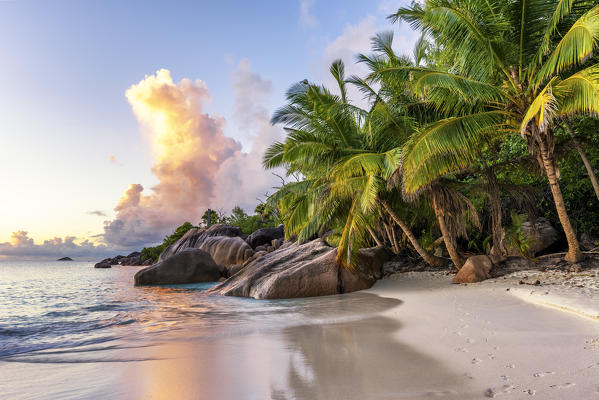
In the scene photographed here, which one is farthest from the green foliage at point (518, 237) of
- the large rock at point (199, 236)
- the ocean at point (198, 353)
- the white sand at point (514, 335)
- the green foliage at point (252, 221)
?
the green foliage at point (252, 221)

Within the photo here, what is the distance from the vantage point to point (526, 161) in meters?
10.5

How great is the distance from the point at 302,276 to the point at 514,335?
6.58 metres

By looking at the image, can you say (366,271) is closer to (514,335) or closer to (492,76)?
(492,76)

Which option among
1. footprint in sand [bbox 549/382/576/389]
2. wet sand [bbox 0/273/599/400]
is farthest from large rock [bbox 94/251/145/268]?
footprint in sand [bbox 549/382/576/389]

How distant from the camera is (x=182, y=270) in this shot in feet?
55.5

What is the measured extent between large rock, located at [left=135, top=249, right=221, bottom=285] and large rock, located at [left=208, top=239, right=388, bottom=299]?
584 centimetres

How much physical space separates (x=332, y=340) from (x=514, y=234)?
9.24m

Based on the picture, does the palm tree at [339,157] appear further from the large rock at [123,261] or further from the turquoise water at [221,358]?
the large rock at [123,261]

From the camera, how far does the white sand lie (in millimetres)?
2551

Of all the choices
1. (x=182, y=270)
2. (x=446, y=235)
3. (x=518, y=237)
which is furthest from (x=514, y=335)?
(x=182, y=270)

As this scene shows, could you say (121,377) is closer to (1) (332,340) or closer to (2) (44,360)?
(2) (44,360)

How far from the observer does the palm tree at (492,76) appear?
793 centimetres

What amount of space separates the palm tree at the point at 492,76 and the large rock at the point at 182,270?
12.1 meters

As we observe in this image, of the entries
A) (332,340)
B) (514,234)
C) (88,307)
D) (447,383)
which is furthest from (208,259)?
(447,383)
